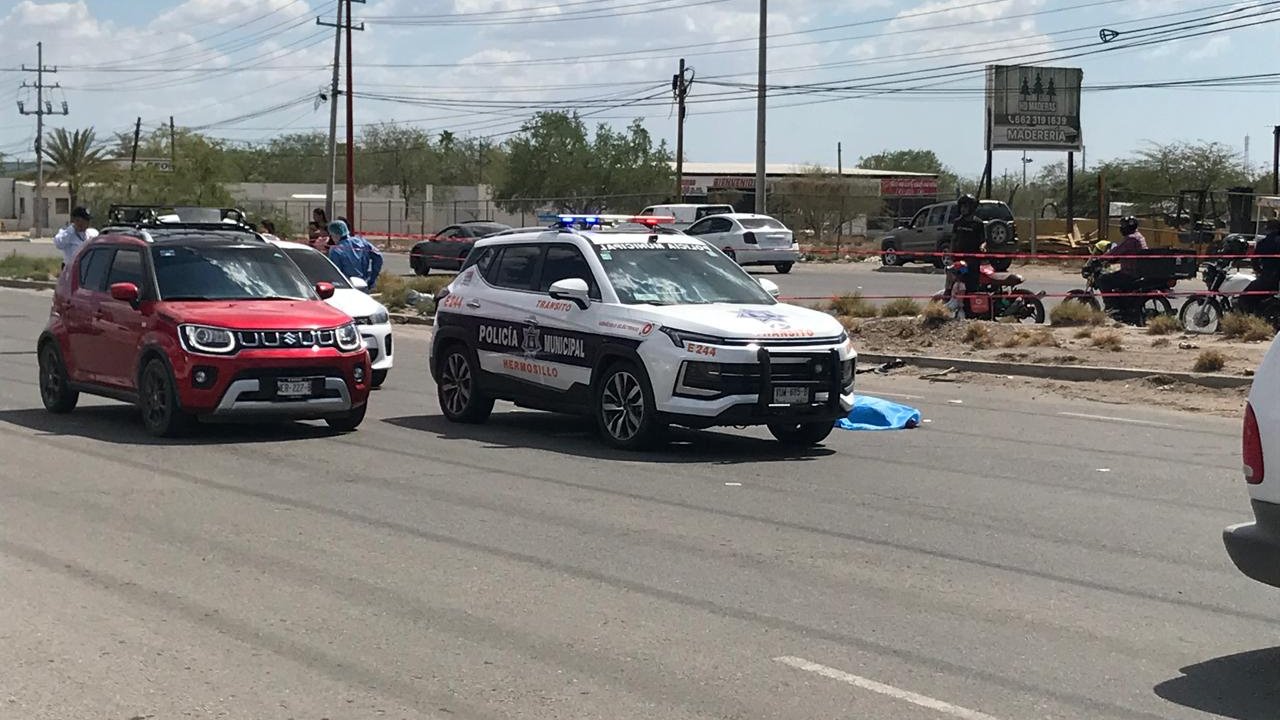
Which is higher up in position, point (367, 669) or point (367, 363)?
point (367, 363)

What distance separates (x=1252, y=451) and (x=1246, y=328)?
15041 millimetres

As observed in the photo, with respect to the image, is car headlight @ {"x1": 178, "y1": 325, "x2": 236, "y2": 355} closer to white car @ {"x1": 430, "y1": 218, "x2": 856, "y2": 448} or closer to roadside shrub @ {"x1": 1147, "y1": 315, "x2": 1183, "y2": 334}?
white car @ {"x1": 430, "y1": 218, "x2": 856, "y2": 448}

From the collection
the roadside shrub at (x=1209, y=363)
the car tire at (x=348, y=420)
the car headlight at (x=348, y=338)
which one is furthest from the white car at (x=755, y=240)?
the car headlight at (x=348, y=338)

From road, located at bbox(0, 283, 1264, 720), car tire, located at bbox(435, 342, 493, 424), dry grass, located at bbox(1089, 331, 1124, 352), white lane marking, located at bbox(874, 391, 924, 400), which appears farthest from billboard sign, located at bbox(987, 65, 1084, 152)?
road, located at bbox(0, 283, 1264, 720)

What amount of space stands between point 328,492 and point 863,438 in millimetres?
5043

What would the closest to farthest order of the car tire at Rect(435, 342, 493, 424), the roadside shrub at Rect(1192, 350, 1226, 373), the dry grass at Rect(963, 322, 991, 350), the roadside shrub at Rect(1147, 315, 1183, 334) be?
1. the car tire at Rect(435, 342, 493, 424)
2. the roadside shrub at Rect(1192, 350, 1226, 373)
3. the dry grass at Rect(963, 322, 991, 350)
4. the roadside shrub at Rect(1147, 315, 1183, 334)

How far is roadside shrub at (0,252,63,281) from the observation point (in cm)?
4428

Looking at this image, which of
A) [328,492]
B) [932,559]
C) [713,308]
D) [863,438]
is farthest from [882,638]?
[863,438]

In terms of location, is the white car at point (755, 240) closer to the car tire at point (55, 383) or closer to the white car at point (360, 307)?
the white car at point (360, 307)

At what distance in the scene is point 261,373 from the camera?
13.1 m

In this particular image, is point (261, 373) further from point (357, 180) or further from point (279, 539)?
point (357, 180)

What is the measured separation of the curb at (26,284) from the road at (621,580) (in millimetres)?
30421

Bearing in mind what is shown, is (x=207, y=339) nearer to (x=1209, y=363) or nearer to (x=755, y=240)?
(x=1209, y=363)

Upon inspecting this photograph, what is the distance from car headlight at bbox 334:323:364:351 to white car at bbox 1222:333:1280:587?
8606 mm
